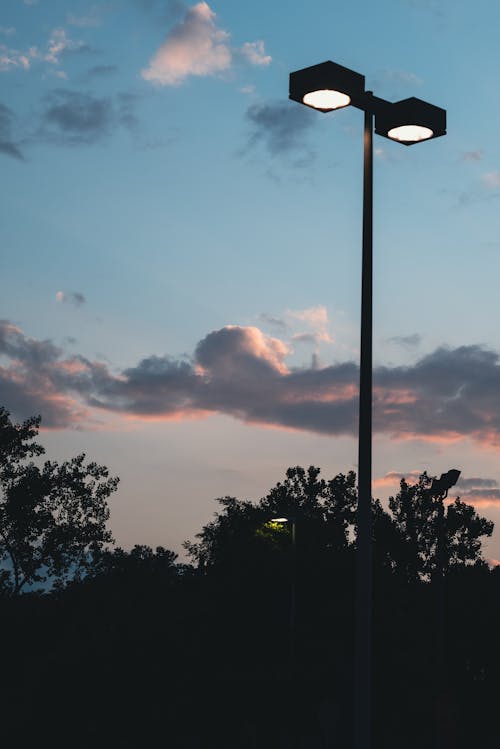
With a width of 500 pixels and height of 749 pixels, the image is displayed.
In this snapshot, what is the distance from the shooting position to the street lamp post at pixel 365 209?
955cm

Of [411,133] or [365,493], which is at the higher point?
[411,133]

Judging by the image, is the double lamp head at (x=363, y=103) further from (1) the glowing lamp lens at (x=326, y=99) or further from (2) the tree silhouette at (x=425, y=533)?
(2) the tree silhouette at (x=425, y=533)

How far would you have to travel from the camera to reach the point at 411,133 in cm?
1134

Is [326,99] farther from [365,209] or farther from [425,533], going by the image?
[425,533]

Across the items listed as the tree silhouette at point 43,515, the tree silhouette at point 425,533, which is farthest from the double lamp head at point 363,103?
the tree silhouette at point 425,533

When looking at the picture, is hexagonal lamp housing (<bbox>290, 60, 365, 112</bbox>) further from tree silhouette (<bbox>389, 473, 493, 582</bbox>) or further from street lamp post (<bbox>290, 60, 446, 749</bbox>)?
tree silhouette (<bbox>389, 473, 493, 582</bbox>)

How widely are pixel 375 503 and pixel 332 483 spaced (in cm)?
981

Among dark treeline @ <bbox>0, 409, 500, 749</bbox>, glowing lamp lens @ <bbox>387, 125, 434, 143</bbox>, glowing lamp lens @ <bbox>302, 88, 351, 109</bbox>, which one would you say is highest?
glowing lamp lens @ <bbox>302, 88, 351, 109</bbox>

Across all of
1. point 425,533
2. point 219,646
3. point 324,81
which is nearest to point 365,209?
point 324,81

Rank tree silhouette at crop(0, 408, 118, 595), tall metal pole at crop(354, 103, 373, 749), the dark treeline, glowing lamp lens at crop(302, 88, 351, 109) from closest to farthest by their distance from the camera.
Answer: tall metal pole at crop(354, 103, 373, 749) < glowing lamp lens at crop(302, 88, 351, 109) < the dark treeline < tree silhouette at crop(0, 408, 118, 595)

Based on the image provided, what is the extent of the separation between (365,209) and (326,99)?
4.02 feet

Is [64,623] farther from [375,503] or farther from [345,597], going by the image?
[375,503]

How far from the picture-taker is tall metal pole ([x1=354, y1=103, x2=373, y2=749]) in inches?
374

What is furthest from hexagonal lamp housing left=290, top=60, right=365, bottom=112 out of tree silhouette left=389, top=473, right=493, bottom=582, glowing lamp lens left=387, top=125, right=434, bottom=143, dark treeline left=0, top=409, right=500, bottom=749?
tree silhouette left=389, top=473, right=493, bottom=582
